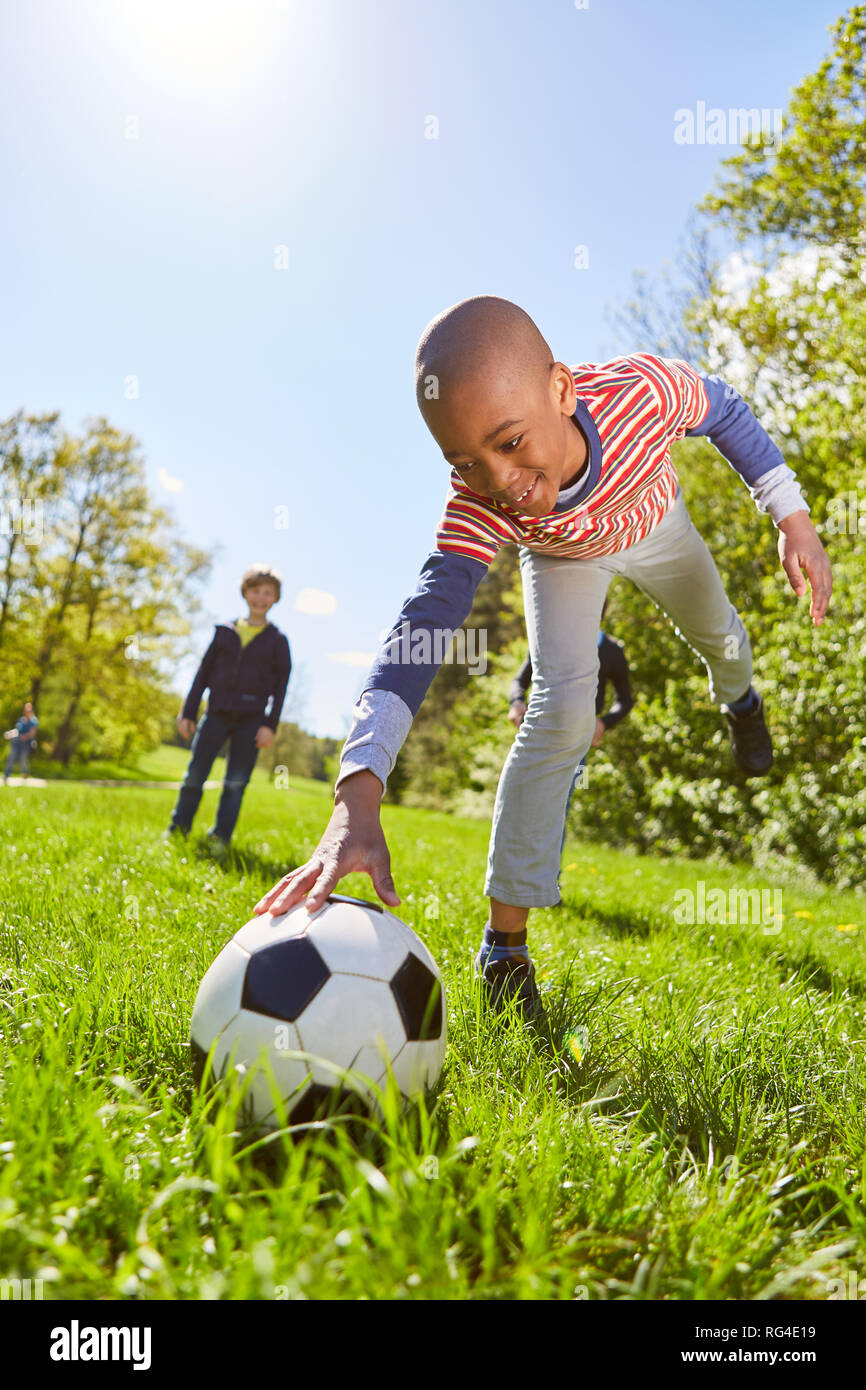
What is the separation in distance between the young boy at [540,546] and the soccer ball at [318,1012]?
0.10 meters

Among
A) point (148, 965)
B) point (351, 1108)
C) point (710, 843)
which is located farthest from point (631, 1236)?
point (710, 843)

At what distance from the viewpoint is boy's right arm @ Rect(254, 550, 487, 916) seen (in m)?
1.87

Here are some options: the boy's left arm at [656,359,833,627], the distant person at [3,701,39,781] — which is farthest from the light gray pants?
the distant person at [3,701,39,781]

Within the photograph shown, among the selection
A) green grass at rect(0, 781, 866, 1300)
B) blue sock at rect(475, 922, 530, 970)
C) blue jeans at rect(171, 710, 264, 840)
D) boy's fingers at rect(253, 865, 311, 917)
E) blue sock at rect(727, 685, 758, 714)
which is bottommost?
green grass at rect(0, 781, 866, 1300)

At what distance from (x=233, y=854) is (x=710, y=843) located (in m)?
8.01

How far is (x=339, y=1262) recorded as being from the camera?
1.22 meters

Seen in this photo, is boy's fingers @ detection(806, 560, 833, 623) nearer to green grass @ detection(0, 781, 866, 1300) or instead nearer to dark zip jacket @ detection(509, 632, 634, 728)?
green grass @ detection(0, 781, 866, 1300)

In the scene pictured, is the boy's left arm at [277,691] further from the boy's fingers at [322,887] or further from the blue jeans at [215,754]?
the boy's fingers at [322,887]

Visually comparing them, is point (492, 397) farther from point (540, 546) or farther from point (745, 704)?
point (745, 704)

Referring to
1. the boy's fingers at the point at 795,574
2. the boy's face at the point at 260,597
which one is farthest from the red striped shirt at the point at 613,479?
the boy's face at the point at 260,597

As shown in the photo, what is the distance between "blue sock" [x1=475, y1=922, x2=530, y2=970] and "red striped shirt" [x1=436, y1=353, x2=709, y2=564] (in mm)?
1211

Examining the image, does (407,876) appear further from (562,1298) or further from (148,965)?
(562,1298)

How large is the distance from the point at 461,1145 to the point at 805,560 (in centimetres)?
245

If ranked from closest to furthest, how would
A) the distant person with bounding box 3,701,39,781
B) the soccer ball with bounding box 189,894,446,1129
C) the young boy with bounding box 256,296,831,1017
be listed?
the soccer ball with bounding box 189,894,446,1129, the young boy with bounding box 256,296,831,1017, the distant person with bounding box 3,701,39,781
